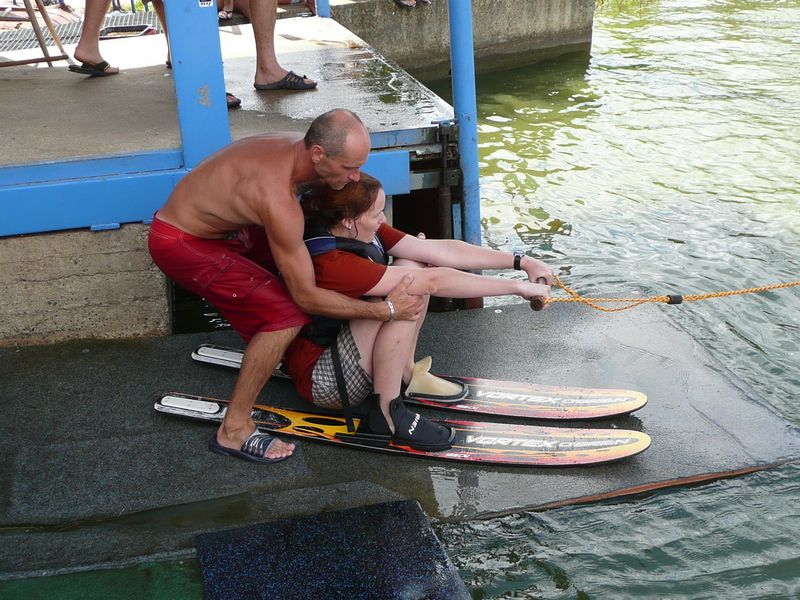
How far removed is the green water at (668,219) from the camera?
3.82m

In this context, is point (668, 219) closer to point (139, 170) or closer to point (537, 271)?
point (537, 271)

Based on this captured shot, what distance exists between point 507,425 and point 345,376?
88cm

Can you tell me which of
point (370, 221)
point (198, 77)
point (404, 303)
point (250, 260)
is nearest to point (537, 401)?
point (404, 303)

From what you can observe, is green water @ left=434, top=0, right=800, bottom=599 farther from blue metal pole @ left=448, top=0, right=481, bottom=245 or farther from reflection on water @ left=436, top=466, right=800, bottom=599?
A: blue metal pole @ left=448, top=0, right=481, bottom=245

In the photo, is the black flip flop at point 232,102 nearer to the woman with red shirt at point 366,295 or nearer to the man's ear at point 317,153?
the woman with red shirt at point 366,295

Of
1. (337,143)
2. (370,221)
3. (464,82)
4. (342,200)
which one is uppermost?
(337,143)

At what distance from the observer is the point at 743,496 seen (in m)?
4.14

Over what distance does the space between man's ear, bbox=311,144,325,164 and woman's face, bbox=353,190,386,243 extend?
1.35 feet

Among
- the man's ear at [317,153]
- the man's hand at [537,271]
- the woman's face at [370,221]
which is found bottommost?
the man's hand at [537,271]

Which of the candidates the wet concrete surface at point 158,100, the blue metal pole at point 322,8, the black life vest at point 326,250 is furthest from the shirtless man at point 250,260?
the blue metal pole at point 322,8

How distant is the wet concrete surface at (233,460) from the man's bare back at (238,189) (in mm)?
1072

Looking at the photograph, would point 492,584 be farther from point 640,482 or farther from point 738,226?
point 738,226

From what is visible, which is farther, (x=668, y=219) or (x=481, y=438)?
(x=668, y=219)

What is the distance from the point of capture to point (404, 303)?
412 cm
